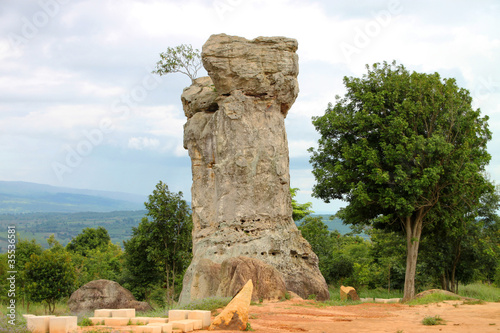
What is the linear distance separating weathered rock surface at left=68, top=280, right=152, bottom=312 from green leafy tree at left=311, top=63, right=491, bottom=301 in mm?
10844

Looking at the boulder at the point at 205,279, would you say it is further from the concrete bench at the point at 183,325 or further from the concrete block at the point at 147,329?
the concrete block at the point at 147,329

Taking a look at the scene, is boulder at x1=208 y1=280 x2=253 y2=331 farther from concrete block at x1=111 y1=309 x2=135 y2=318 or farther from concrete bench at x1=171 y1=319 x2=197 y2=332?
concrete block at x1=111 y1=309 x2=135 y2=318

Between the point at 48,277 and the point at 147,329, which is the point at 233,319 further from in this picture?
the point at 48,277

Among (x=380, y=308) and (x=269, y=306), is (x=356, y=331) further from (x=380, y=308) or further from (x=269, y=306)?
(x=380, y=308)

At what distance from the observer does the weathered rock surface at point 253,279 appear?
1747 centimetres

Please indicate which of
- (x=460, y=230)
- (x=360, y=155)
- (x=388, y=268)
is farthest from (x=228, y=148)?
(x=388, y=268)

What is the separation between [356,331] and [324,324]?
1.18m

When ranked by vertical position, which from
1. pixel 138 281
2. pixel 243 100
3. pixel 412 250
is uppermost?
pixel 243 100

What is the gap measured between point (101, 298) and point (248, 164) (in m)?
9.70

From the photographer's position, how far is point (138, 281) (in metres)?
32.9

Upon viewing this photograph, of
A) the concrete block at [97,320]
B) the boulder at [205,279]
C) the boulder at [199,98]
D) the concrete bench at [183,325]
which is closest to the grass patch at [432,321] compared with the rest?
the concrete bench at [183,325]

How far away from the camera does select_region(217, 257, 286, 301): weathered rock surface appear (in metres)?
17.5

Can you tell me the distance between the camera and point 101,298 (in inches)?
971

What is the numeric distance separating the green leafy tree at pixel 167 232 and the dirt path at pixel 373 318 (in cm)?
1487
